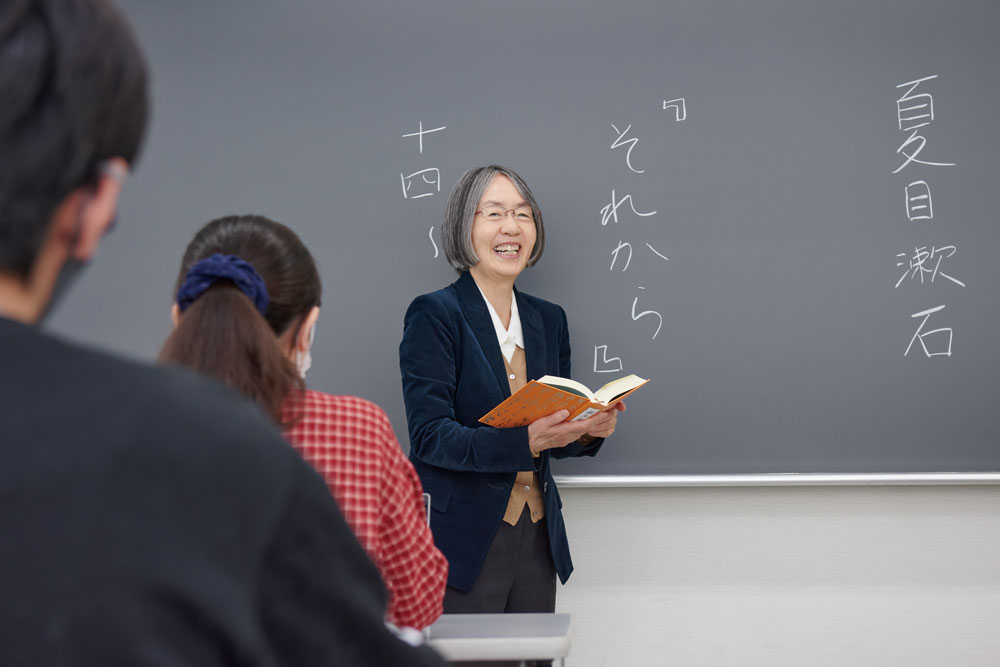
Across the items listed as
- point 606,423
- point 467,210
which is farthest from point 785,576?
point 467,210

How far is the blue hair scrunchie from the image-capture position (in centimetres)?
115

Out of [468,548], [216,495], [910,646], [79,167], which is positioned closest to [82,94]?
[79,167]

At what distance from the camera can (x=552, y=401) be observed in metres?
1.81

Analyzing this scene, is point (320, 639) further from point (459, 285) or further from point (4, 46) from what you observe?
point (459, 285)

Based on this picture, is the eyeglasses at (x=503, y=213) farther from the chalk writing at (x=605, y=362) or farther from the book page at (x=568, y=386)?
the book page at (x=568, y=386)

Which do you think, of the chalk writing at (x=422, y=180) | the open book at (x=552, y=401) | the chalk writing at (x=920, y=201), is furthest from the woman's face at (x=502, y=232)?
the chalk writing at (x=920, y=201)

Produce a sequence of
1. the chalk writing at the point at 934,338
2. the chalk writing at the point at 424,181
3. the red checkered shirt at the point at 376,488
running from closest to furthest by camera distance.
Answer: the red checkered shirt at the point at 376,488 < the chalk writing at the point at 934,338 < the chalk writing at the point at 424,181

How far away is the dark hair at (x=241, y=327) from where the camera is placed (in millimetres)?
1088

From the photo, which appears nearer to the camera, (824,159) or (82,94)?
(82,94)

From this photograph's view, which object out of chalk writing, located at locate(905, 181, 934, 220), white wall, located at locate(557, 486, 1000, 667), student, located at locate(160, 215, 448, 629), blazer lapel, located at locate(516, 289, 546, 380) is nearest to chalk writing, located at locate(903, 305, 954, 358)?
chalk writing, located at locate(905, 181, 934, 220)

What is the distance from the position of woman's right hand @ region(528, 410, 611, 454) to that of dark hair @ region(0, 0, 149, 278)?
5.02 feet

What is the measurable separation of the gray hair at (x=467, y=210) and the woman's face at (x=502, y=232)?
0.01 meters

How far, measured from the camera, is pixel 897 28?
236cm

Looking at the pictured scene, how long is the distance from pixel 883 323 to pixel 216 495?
233 cm
